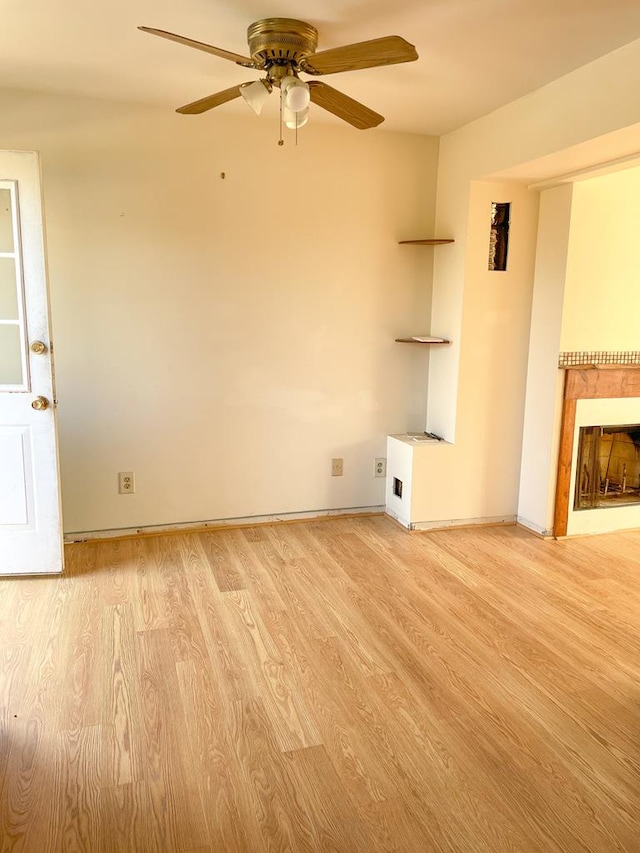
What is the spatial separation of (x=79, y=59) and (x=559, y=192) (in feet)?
8.60

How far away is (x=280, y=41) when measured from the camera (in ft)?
7.45

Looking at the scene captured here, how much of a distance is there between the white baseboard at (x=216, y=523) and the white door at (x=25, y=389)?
47 cm

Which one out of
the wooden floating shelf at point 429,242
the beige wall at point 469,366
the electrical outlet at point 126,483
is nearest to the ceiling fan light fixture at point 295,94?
the beige wall at point 469,366

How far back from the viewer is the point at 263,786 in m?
1.79

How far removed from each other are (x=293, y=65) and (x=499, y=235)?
189cm

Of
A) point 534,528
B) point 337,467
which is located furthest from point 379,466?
point 534,528

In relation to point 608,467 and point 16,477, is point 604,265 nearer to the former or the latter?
point 608,467

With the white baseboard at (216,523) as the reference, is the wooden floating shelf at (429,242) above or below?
above

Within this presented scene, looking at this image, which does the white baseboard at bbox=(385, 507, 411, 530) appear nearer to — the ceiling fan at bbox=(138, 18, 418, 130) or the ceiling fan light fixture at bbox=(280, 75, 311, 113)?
the ceiling fan at bbox=(138, 18, 418, 130)

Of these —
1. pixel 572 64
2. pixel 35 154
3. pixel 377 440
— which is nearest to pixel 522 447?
pixel 377 440

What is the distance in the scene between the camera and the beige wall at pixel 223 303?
11.0ft

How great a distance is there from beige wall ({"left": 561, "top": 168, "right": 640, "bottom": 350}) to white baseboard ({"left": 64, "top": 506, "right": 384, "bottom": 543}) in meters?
1.70

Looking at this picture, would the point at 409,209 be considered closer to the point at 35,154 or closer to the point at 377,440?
the point at 377,440

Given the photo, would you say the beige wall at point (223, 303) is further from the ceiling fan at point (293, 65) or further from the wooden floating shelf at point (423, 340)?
the ceiling fan at point (293, 65)
